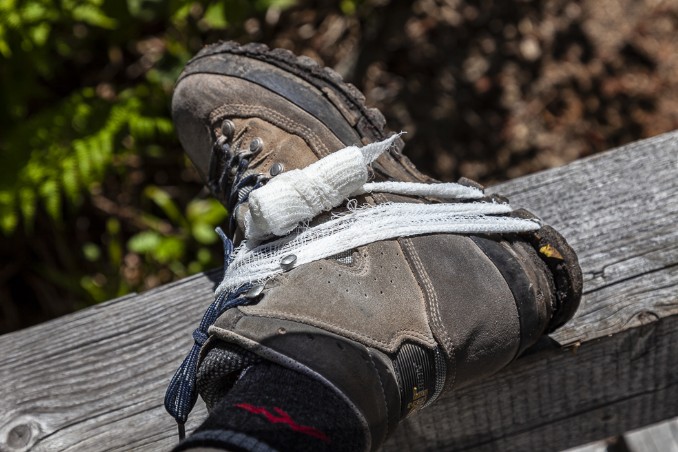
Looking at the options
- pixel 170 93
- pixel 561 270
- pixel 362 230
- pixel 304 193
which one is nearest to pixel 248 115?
pixel 304 193

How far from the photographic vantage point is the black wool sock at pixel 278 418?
1.04 m

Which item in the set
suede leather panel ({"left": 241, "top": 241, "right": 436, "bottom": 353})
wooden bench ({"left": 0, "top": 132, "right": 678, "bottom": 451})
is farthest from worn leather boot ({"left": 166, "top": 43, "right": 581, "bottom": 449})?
wooden bench ({"left": 0, "top": 132, "right": 678, "bottom": 451})

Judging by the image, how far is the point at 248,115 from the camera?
1.62 metres

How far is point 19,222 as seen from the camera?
3.14 meters

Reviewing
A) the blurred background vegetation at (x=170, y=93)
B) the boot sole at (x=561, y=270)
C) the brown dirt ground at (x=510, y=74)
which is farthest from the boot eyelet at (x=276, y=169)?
the brown dirt ground at (x=510, y=74)

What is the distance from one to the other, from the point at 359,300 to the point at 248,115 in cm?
55

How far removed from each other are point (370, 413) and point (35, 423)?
85 centimetres

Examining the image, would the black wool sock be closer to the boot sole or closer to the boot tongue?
the boot tongue

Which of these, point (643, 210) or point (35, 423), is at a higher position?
point (643, 210)

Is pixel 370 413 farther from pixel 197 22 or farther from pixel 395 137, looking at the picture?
pixel 197 22

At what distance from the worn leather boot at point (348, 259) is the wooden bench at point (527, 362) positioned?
178mm

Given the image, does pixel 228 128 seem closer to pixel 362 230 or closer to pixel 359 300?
pixel 362 230

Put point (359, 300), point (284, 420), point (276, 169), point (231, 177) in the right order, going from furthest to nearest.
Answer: point (231, 177)
point (276, 169)
point (359, 300)
point (284, 420)

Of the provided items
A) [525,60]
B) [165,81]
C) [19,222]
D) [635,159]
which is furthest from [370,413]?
[525,60]
